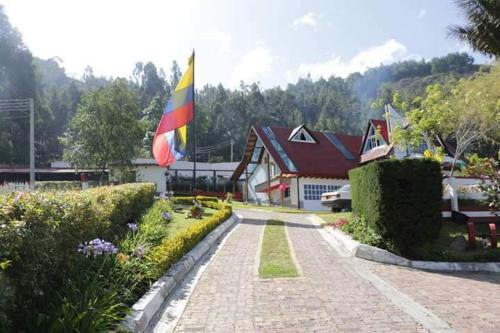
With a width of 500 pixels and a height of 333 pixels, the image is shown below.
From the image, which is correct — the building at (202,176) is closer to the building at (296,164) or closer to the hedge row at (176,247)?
the building at (296,164)

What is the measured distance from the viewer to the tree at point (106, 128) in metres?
34.5

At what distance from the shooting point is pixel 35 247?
15.7ft

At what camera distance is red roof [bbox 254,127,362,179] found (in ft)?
113

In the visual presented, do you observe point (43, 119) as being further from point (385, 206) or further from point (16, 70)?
point (385, 206)

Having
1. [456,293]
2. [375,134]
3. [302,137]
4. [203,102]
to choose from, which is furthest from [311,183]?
[203,102]

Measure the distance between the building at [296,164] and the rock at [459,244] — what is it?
71.0 feet

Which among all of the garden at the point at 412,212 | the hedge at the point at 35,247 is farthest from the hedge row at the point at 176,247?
the garden at the point at 412,212

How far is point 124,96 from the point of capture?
3522 centimetres

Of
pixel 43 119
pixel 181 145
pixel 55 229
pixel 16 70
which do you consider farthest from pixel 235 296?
pixel 43 119

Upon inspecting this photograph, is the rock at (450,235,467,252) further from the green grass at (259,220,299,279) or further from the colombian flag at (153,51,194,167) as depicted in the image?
the colombian flag at (153,51,194,167)

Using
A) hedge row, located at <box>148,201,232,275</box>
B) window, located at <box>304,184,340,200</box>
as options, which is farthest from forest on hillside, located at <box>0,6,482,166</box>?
hedge row, located at <box>148,201,232,275</box>

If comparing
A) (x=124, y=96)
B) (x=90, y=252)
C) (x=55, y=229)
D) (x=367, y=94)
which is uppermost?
(x=367, y=94)

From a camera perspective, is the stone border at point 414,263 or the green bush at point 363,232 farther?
Answer: the green bush at point 363,232

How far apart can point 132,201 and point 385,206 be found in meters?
7.17
